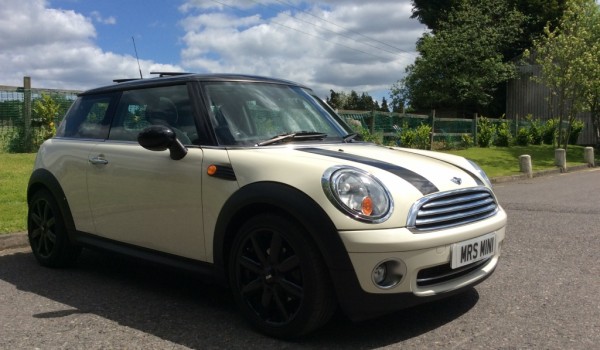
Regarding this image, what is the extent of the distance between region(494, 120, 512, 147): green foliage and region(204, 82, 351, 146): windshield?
2318 cm

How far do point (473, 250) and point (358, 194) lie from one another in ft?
2.79

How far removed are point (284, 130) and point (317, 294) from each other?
135 centimetres

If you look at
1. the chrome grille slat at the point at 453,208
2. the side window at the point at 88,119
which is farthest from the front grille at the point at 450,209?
the side window at the point at 88,119

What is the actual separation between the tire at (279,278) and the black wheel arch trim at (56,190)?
6.69 ft

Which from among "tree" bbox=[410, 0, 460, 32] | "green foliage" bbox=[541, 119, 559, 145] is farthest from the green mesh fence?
"tree" bbox=[410, 0, 460, 32]

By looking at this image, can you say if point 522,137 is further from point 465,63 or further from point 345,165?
point 345,165

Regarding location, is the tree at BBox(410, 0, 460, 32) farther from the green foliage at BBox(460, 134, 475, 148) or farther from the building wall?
the green foliage at BBox(460, 134, 475, 148)

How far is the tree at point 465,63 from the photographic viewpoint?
35375 millimetres

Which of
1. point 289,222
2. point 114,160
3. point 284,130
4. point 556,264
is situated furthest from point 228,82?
point 556,264

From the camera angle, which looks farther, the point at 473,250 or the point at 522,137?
the point at 522,137

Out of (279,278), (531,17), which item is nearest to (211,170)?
(279,278)

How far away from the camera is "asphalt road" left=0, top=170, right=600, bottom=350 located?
3367mm

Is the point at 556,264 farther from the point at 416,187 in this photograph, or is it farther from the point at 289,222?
the point at 289,222

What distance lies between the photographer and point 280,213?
3336 millimetres
